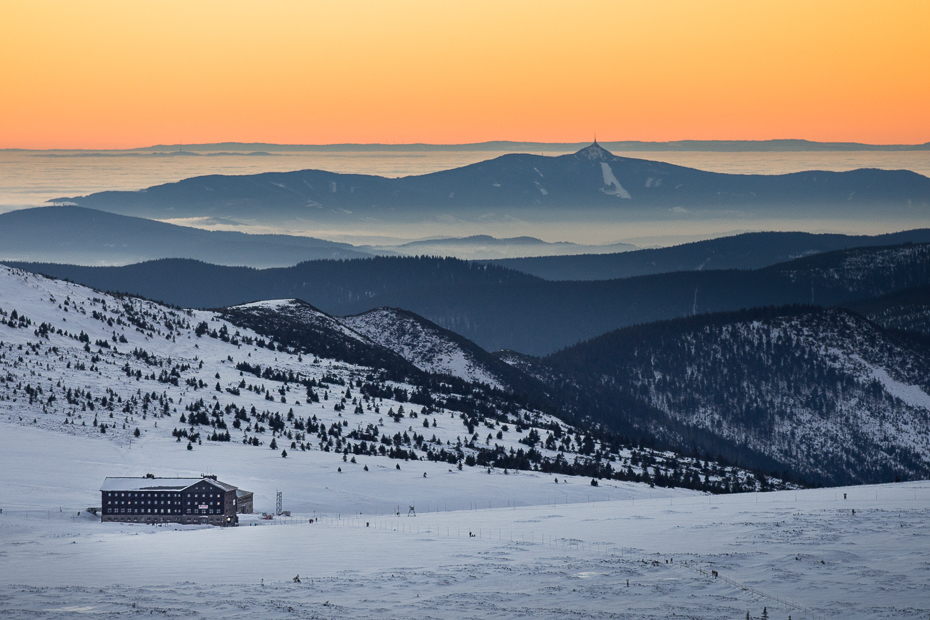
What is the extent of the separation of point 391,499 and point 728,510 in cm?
3399

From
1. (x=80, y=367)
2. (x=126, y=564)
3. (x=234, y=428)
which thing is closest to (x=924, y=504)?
(x=126, y=564)

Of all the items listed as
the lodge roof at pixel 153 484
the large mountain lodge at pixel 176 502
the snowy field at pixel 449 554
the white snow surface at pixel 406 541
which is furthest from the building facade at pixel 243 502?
the white snow surface at pixel 406 541

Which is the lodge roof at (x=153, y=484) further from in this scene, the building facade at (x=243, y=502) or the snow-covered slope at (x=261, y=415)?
the snow-covered slope at (x=261, y=415)

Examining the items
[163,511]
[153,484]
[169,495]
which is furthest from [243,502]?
[153,484]

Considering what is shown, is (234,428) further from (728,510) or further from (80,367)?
(728,510)

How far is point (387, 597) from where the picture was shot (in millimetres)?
67875

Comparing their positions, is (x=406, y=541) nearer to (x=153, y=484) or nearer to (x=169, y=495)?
(x=169, y=495)

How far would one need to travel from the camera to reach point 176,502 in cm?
10156

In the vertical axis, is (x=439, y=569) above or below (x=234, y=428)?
below

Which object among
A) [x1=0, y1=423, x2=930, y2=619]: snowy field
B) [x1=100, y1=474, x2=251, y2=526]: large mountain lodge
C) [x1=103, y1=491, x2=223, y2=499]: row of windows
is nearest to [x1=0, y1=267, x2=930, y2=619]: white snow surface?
[x1=0, y1=423, x2=930, y2=619]: snowy field

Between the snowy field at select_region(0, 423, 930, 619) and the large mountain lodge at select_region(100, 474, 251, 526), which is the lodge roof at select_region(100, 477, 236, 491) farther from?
the snowy field at select_region(0, 423, 930, 619)

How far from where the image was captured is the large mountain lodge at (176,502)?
329ft

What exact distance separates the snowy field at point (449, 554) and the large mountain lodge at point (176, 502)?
2652mm

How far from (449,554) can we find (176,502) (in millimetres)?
31052
